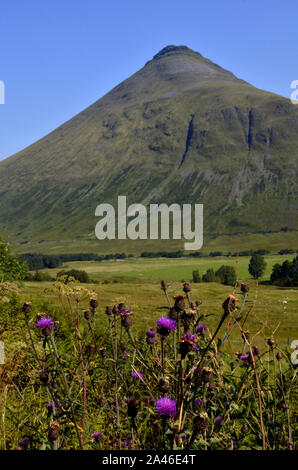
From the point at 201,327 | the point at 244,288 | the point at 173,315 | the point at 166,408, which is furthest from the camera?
the point at 201,327

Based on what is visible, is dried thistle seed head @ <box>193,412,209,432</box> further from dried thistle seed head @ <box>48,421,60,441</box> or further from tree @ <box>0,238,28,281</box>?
tree @ <box>0,238,28,281</box>

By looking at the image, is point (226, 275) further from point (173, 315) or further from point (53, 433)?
point (53, 433)

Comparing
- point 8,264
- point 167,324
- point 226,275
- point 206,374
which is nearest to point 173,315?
point 167,324

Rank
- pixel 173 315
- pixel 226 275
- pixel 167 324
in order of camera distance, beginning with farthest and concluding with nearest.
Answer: pixel 226 275 → pixel 173 315 → pixel 167 324

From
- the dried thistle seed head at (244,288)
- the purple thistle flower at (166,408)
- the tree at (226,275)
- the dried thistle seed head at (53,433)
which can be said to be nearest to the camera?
the purple thistle flower at (166,408)

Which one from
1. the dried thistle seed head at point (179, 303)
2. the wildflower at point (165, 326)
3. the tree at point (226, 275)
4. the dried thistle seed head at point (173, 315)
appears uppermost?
the dried thistle seed head at point (179, 303)

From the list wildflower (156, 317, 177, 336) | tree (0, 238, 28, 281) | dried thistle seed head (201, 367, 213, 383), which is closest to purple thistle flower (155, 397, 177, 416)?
dried thistle seed head (201, 367, 213, 383)

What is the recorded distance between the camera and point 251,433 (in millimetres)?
5512

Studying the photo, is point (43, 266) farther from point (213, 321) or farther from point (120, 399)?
point (120, 399)

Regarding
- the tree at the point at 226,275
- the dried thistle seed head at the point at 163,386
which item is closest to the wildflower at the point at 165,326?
the dried thistle seed head at the point at 163,386

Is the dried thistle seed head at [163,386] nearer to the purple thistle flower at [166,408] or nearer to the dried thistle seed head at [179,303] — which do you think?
the purple thistle flower at [166,408]

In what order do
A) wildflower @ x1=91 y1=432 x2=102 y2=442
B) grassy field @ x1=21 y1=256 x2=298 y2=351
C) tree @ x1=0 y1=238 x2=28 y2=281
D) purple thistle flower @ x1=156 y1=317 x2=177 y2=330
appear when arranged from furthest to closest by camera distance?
tree @ x1=0 y1=238 x2=28 y2=281 → grassy field @ x1=21 y1=256 x2=298 y2=351 → wildflower @ x1=91 y1=432 x2=102 y2=442 → purple thistle flower @ x1=156 y1=317 x2=177 y2=330

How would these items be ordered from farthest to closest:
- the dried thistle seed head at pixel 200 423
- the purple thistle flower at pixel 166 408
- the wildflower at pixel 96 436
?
the wildflower at pixel 96 436, the purple thistle flower at pixel 166 408, the dried thistle seed head at pixel 200 423
